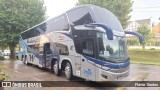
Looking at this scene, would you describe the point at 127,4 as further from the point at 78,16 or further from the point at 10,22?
the point at 78,16

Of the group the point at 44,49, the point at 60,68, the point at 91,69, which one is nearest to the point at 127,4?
the point at 44,49

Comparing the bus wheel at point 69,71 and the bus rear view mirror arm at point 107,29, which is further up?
the bus rear view mirror arm at point 107,29

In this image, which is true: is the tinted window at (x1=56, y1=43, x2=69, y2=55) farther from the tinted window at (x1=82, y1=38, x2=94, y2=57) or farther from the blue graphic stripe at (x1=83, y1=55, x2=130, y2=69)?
the blue graphic stripe at (x1=83, y1=55, x2=130, y2=69)

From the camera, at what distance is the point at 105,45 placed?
9.30m

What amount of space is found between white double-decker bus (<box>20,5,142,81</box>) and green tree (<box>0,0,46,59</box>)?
14.6m

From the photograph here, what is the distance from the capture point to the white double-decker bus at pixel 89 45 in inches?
363

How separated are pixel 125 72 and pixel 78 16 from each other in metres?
3.99

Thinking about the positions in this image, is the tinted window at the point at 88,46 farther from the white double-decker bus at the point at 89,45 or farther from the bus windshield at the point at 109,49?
the bus windshield at the point at 109,49

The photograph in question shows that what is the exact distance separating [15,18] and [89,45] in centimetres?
2006

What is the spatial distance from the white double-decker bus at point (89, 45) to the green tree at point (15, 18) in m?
14.6

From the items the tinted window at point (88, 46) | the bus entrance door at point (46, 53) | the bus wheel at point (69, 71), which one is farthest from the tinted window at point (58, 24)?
the bus wheel at point (69, 71)

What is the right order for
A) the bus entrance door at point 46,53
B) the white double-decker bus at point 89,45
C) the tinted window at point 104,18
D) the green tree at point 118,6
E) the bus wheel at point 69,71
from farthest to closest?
the green tree at point 118,6, the bus entrance door at point 46,53, the bus wheel at point 69,71, the tinted window at point 104,18, the white double-decker bus at point 89,45

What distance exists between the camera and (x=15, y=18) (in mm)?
27125

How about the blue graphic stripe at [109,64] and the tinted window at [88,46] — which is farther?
the tinted window at [88,46]
